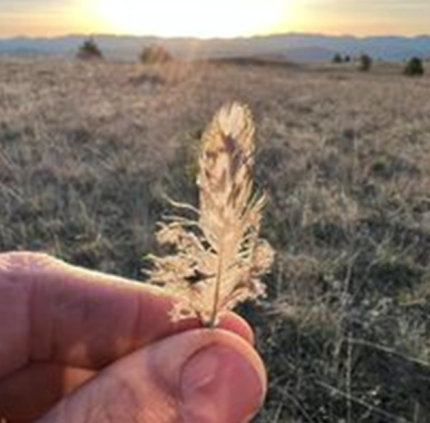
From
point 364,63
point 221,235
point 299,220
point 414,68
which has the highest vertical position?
point 221,235

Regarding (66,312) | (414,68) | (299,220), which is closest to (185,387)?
(66,312)

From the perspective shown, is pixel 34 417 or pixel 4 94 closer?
pixel 34 417

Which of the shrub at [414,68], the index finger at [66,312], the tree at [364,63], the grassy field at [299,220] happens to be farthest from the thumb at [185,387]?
the tree at [364,63]

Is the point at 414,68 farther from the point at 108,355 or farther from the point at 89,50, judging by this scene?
the point at 108,355

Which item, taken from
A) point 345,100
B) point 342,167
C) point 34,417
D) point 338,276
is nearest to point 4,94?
point 345,100

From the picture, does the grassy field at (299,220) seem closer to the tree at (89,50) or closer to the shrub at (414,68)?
the tree at (89,50)

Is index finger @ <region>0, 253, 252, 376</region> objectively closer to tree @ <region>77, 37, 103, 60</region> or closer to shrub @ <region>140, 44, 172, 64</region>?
shrub @ <region>140, 44, 172, 64</region>

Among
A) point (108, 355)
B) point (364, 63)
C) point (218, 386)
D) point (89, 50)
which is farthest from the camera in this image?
point (364, 63)

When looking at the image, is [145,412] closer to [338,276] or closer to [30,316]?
[30,316]
